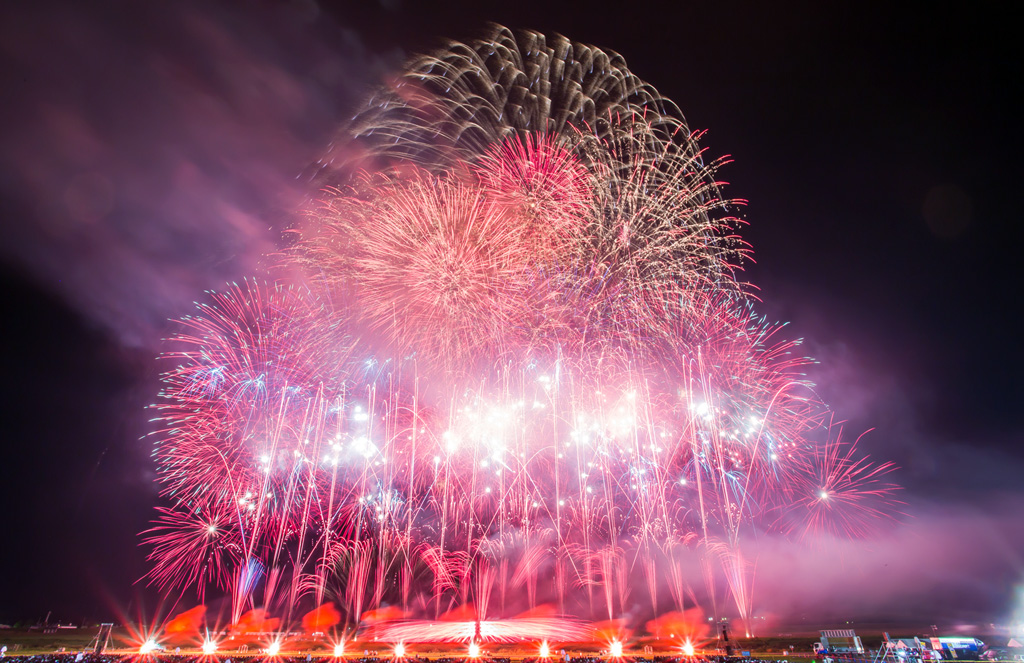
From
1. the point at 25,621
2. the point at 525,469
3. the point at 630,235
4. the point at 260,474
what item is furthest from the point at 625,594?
the point at 25,621

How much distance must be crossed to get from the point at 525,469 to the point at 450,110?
1710 centimetres

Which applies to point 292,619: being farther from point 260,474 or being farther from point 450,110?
point 450,110

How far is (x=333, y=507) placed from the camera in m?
25.8

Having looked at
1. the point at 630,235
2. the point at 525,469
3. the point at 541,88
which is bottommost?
the point at 525,469

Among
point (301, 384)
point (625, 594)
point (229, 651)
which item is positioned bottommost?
point (229, 651)

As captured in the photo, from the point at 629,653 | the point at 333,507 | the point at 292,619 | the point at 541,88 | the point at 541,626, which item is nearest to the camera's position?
the point at 541,88

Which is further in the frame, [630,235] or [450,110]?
[630,235]

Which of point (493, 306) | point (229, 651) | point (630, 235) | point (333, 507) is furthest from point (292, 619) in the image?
point (630, 235)

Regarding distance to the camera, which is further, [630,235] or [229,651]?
[229,651]

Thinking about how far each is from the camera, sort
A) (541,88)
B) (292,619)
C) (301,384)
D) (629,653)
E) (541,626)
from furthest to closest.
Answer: (292,619) < (541,626) < (629,653) < (301,384) < (541,88)

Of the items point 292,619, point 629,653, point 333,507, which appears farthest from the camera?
point 292,619

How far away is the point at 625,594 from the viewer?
4697cm

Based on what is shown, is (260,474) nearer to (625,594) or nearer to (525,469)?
(525,469)

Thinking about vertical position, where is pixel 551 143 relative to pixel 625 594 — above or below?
above
